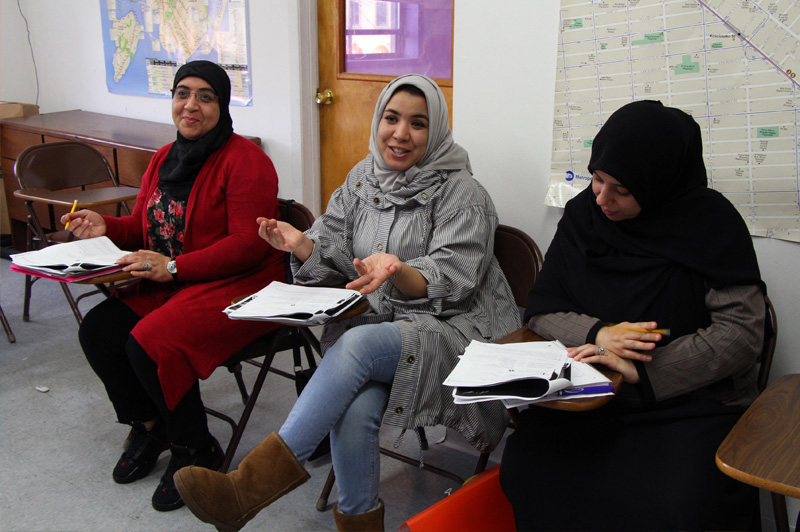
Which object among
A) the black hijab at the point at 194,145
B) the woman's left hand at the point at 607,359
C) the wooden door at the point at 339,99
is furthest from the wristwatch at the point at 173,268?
the wooden door at the point at 339,99

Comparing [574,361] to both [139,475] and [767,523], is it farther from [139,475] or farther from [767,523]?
[139,475]

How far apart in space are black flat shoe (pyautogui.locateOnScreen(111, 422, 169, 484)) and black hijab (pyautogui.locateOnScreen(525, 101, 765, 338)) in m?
1.43

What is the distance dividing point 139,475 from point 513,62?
6.14ft

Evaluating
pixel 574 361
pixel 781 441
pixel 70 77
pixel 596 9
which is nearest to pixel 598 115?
pixel 596 9

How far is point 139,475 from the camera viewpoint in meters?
2.35

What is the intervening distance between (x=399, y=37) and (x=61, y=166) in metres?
1.93

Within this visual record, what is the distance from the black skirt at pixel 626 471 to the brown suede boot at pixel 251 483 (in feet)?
1.79

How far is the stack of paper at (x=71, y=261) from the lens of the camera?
80.0 inches

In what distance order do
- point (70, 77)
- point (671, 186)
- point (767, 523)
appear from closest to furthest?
point (671, 186) → point (767, 523) → point (70, 77)

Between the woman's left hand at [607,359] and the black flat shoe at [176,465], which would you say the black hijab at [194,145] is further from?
the woman's left hand at [607,359]

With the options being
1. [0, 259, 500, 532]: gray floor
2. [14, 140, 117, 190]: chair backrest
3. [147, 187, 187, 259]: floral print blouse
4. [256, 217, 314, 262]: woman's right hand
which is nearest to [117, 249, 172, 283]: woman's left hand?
[147, 187, 187, 259]: floral print blouse

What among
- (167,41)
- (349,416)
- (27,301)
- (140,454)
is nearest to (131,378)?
(140,454)

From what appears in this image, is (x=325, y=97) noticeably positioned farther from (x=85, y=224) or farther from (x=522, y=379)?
(x=522, y=379)

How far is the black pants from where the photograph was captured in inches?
85.3
